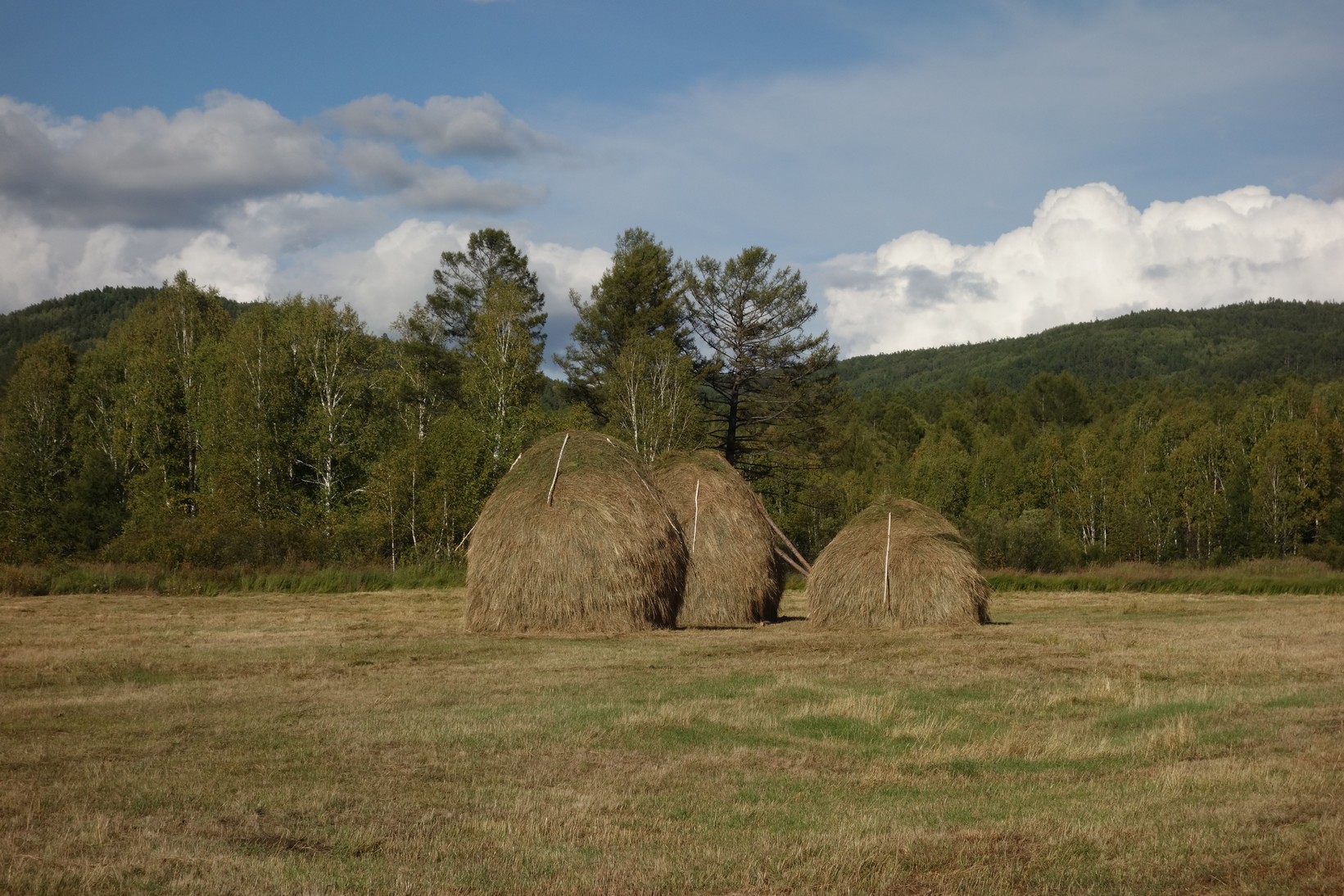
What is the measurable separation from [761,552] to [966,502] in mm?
69727

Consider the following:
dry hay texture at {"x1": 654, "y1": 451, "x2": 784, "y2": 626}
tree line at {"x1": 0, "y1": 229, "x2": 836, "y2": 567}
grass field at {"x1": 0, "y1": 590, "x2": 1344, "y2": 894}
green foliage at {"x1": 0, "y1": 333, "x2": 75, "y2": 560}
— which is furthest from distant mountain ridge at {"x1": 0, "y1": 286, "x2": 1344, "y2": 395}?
grass field at {"x1": 0, "y1": 590, "x2": 1344, "y2": 894}

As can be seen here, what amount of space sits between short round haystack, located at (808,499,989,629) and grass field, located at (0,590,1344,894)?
5359 mm

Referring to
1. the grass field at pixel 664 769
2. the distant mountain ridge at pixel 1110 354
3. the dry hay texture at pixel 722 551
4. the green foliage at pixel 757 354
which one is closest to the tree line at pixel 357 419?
the green foliage at pixel 757 354

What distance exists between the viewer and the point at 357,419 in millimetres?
49469

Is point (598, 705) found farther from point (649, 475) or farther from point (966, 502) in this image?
point (966, 502)

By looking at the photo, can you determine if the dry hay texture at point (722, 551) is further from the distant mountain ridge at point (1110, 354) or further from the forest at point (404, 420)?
the distant mountain ridge at point (1110, 354)

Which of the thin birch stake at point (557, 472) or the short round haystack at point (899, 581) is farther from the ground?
the thin birch stake at point (557, 472)

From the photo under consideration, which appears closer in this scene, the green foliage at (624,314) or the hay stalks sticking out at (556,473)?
the hay stalks sticking out at (556,473)

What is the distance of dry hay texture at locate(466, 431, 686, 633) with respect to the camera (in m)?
20.9

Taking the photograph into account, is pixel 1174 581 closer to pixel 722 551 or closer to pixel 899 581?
pixel 899 581

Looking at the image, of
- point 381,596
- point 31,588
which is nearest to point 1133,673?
point 381,596

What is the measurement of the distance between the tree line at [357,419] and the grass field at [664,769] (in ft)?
78.7

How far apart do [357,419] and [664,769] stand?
42829 millimetres

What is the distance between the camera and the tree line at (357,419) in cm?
4466
